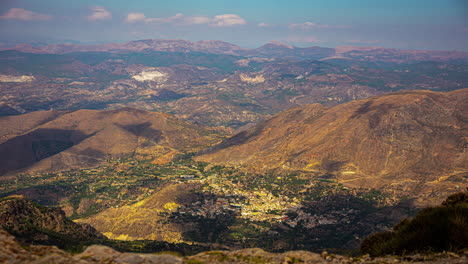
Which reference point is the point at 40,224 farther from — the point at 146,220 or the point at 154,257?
the point at 154,257

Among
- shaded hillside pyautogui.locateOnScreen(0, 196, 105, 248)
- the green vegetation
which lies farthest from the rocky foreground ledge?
shaded hillside pyautogui.locateOnScreen(0, 196, 105, 248)

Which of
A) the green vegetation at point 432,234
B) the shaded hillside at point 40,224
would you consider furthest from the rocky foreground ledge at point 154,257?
the shaded hillside at point 40,224

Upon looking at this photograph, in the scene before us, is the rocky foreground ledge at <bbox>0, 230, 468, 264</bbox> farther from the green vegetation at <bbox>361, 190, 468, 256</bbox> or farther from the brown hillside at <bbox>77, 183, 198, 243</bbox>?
the brown hillside at <bbox>77, 183, 198, 243</bbox>

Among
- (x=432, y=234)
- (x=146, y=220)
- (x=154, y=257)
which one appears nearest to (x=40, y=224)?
(x=146, y=220)

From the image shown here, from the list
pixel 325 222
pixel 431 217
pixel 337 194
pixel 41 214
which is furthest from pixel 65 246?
pixel 337 194

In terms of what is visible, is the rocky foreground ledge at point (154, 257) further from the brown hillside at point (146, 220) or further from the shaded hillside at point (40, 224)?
the brown hillside at point (146, 220)

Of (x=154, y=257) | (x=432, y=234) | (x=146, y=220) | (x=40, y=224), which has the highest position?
(x=432, y=234)

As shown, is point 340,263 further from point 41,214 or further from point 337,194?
point 337,194
